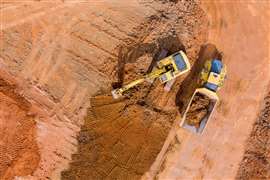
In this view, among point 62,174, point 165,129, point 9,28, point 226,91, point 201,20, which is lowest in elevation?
point 62,174

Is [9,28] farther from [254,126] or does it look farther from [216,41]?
[254,126]

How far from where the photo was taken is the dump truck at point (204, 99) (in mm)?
18781

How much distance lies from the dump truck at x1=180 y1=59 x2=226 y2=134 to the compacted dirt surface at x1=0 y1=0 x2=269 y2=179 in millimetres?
398

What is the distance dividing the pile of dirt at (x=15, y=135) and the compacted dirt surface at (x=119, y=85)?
1.6 inches

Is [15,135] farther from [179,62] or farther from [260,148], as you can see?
[260,148]

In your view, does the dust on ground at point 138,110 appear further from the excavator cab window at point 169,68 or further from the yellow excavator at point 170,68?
the excavator cab window at point 169,68

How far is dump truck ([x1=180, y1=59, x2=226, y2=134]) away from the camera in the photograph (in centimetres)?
1878

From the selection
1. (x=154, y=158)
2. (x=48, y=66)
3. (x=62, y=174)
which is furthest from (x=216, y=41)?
(x=62, y=174)

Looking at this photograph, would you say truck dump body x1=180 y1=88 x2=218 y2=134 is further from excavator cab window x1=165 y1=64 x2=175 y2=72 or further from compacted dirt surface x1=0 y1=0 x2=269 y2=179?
excavator cab window x1=165 y1=64 x2=175 y2=72

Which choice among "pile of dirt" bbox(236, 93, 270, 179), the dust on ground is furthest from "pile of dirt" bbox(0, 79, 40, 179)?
"pile of dirt" bbox(236, 93, 270, 179)

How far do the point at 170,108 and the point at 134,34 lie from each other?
3.52m

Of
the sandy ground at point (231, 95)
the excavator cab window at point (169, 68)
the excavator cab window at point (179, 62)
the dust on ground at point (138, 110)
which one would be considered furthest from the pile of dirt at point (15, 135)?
the excavator cab window at point (179, 62)

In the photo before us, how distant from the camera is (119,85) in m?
19.1

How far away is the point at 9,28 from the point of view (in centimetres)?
1888
